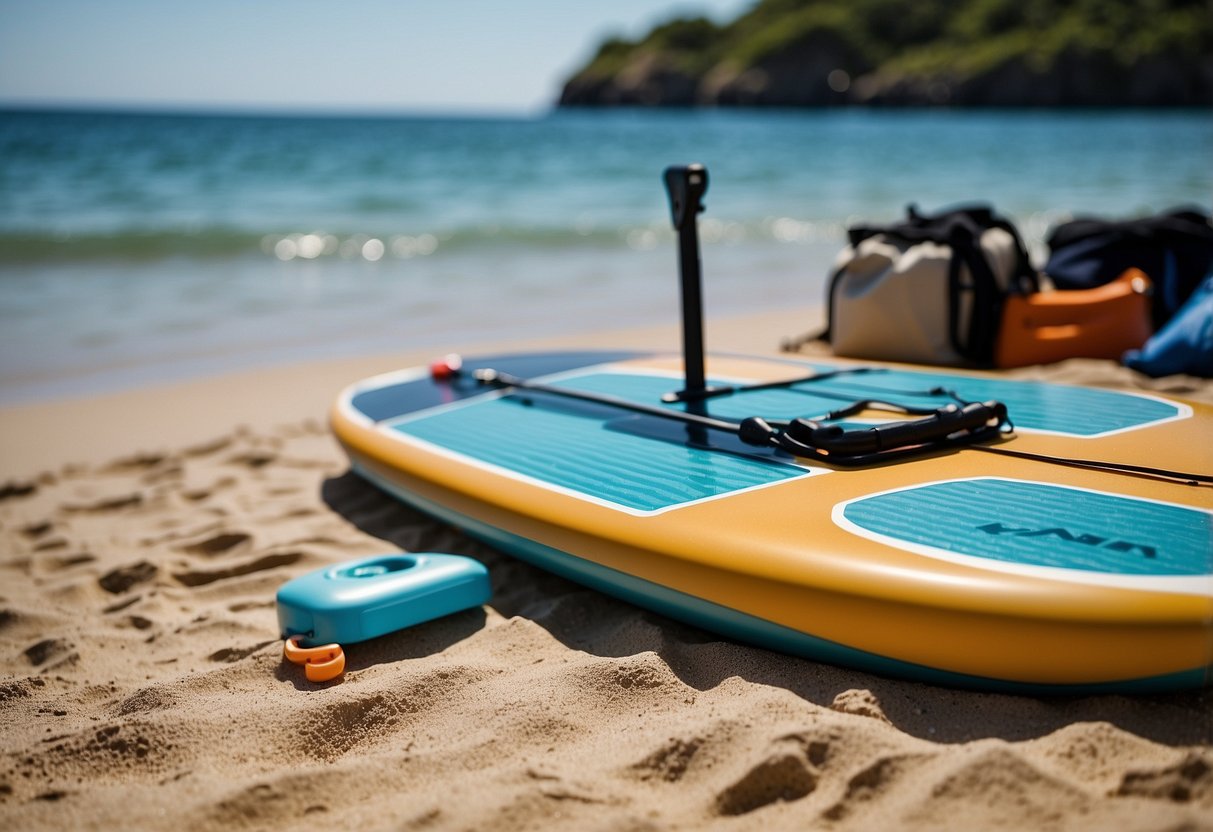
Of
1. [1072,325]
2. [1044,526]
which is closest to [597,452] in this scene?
[1044,526]

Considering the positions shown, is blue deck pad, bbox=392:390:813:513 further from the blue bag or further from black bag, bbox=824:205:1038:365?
the blue bag

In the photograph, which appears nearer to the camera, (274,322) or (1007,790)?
(1007,790)

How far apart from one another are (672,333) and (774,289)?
6.33ft

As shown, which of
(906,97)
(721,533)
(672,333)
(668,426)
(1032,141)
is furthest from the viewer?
(906,97)

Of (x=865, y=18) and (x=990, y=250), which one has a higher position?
(x=865, y=18)

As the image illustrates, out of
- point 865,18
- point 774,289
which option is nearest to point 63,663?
point 774,289

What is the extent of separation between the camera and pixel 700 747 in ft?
5.52

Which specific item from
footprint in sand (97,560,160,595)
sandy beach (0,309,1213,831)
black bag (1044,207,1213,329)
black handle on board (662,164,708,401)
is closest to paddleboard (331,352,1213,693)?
sandy beach (0,309,1213,831)

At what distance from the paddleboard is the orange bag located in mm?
1050

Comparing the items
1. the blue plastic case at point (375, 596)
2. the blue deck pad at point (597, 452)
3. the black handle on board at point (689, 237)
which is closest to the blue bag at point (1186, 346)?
the black handle on board at point (689, 237)

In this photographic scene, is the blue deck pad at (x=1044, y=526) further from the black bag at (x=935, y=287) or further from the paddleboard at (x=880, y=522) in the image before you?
the black bag at (x=935, y=287)

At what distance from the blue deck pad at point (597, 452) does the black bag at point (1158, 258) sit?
251 centimetres

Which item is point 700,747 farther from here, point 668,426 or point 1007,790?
point 668,426

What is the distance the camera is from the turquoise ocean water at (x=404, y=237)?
233 inches
